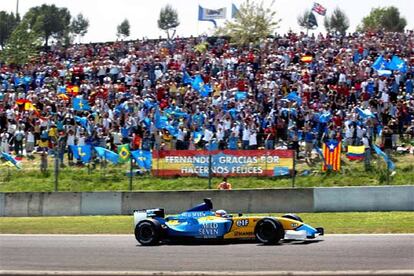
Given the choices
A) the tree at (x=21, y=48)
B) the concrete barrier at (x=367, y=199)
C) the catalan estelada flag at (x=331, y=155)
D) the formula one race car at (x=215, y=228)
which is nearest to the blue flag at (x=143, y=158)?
the catalan estelada flag at (x=331, y=155)

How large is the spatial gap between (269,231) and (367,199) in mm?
7623

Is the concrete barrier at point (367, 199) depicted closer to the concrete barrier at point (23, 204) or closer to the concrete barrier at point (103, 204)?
the concrete barrier at point (103, 204)

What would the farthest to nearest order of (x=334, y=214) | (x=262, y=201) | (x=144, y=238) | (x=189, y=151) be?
(x=189, y=151)
(x=262, y=201)
(x=334, y=214)
(x=144, y=238)

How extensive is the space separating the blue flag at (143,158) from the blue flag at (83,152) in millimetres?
2478

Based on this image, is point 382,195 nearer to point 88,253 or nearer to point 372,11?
point 88,253

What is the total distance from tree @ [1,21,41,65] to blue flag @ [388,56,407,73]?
85.0ft

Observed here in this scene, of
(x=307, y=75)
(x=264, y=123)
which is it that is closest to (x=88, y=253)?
(x=264, y=123)

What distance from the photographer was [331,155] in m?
25.3

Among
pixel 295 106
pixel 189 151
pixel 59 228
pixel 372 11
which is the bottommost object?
pixel 59 228

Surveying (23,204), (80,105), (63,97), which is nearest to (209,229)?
(23,204)

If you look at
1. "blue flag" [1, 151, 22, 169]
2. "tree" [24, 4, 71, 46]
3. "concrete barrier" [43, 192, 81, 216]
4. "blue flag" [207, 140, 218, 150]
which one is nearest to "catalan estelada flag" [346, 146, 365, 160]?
"blue flag" [207, 140, 218, 150]

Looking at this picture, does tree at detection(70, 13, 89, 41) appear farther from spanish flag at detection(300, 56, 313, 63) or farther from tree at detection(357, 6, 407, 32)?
spanish flag at detection(300, 56, 313, 63)

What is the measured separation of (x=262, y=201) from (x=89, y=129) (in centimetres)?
974

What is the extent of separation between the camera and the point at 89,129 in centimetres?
3017
